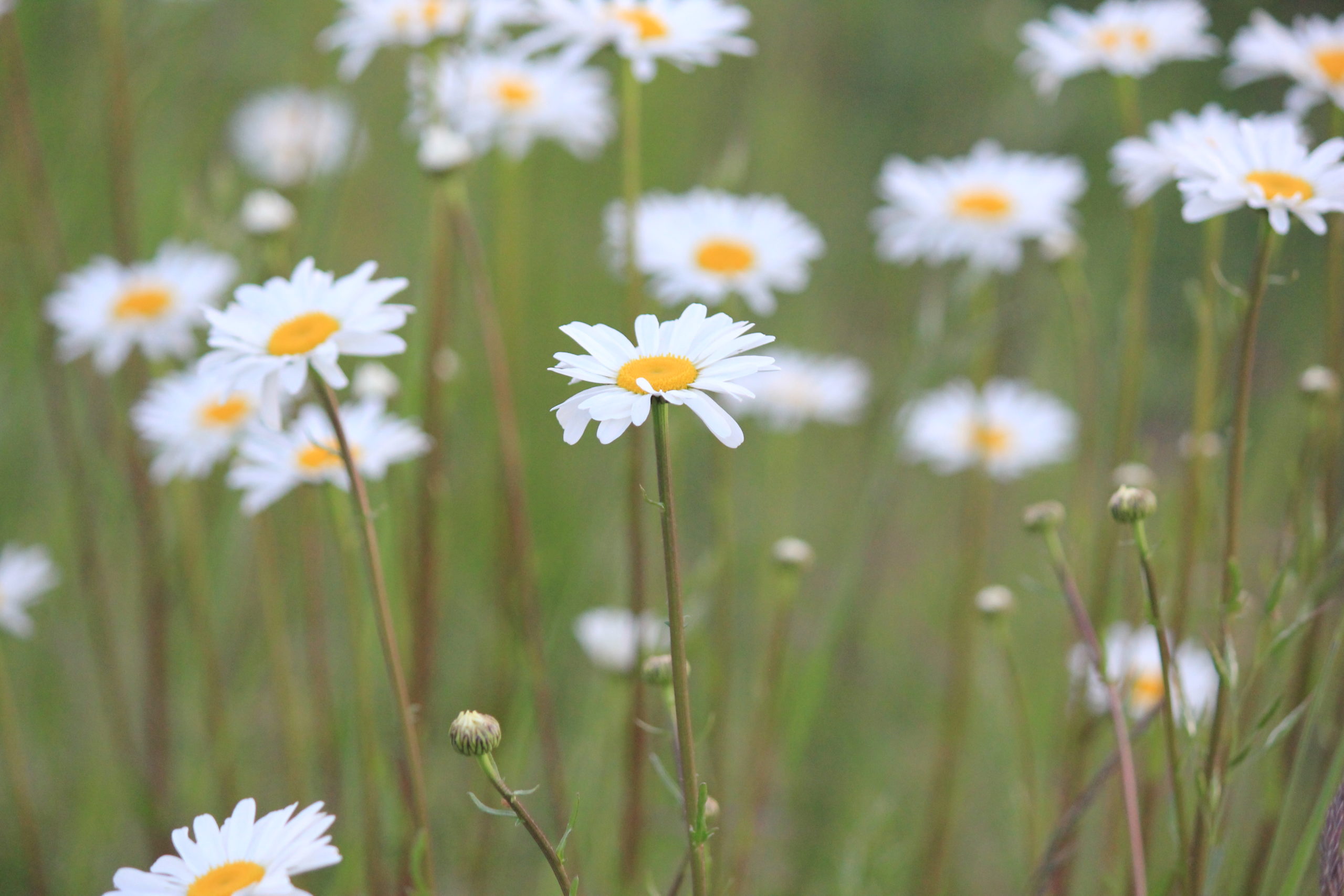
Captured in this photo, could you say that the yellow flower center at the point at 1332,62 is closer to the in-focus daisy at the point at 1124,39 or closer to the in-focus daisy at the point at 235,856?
the in-focus daisy at the point at 1124,39

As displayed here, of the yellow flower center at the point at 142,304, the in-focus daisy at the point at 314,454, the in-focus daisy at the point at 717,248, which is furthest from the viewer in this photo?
the yellow flower center at the point at 142,304

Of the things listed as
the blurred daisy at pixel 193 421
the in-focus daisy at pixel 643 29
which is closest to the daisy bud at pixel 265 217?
the blurred daisy at pixel 193 421

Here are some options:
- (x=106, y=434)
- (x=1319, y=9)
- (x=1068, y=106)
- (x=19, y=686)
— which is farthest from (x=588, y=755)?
(x=1319, y=9)

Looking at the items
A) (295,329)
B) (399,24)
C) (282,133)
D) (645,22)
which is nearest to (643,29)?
(645,22)

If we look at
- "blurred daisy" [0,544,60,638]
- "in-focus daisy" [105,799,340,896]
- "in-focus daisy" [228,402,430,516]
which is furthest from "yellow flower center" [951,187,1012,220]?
"blurred daisy" [0,544,60,638]

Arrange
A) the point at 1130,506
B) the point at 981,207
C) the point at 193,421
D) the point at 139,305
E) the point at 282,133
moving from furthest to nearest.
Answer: the point at 282,133
the point at 981,207
the point at 139,305
the point at 193,421
the point at 1130,506

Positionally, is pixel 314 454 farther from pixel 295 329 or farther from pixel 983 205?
pixel 983 205
